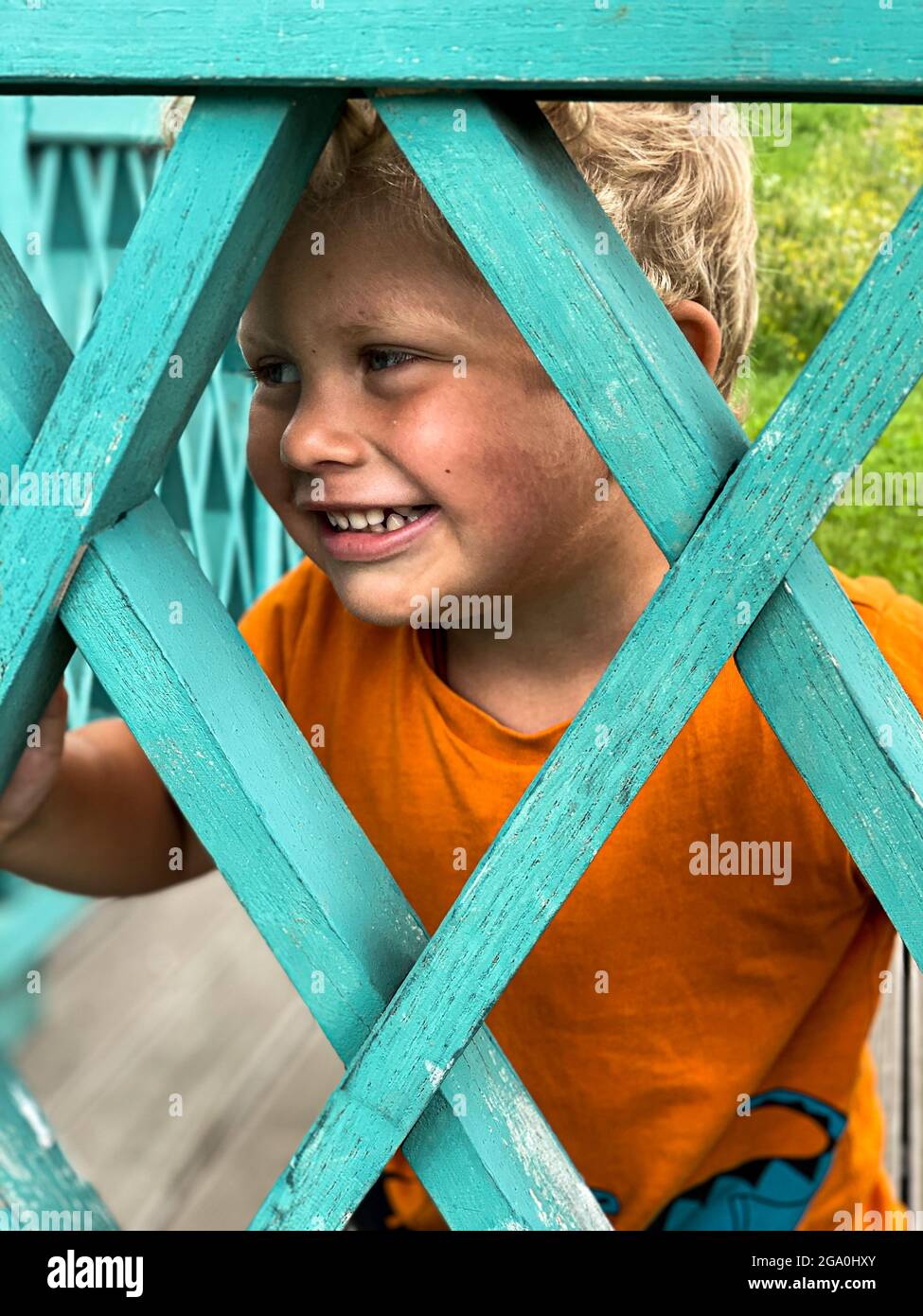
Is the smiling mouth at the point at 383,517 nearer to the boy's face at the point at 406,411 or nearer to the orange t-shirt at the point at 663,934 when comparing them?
the boy's face at the point at 406,411

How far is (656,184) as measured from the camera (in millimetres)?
805

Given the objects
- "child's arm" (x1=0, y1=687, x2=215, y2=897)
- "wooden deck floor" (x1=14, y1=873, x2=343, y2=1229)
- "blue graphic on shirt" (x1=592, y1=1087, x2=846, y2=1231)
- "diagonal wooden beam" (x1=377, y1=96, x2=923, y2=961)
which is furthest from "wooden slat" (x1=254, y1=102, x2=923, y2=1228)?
"wooden deck floor" (x1=14, y1=873, x2=343, y2=1229)

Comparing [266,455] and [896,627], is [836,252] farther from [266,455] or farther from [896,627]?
[266,455]

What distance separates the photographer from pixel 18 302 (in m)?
0.53

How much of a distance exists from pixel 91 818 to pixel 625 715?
21.9 inches

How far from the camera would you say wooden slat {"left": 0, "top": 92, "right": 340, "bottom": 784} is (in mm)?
481

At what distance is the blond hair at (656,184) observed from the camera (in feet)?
2.26

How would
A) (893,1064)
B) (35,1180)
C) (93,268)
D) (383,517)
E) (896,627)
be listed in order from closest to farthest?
1. (35,1180)
2. (383,517)
3. (896,627)
4. (893,1064)
5. (93,268)

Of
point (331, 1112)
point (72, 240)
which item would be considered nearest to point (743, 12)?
point (331, 1112)

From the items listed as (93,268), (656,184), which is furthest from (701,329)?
(93,268)

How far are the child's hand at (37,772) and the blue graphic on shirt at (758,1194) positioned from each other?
51cm

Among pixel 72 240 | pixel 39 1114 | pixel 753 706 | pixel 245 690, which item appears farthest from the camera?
pixel 72 240

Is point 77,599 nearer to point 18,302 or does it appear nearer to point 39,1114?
point 18,302

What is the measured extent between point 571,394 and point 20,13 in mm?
231
